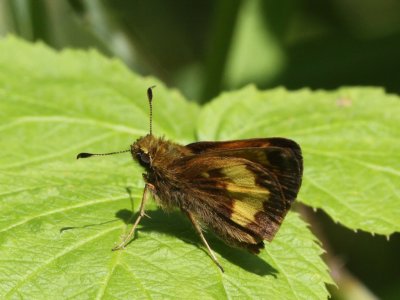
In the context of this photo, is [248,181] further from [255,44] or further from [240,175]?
[255,44]

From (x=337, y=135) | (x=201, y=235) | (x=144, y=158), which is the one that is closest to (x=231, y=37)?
(x=337, y=135)

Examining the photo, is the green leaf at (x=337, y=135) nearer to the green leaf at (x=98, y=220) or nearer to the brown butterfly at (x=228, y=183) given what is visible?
the green leaf at (x=98, y=220)

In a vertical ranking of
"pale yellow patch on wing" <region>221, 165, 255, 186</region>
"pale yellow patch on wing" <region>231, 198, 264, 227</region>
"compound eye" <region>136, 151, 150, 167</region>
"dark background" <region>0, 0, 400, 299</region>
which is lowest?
"dark background" <region>0, 0, 400, 299</region>

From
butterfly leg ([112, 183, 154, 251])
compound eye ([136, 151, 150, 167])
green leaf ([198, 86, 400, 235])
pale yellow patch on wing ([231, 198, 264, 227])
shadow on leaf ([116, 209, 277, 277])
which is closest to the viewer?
butterfly leg ([112, 183, 154, 251])

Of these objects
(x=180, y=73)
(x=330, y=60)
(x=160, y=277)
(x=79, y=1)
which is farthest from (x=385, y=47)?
(x=160, y=277)

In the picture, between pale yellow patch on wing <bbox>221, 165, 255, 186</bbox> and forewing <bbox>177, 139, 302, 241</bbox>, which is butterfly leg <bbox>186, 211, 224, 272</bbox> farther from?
pale yellow patch on wing <bbox>221, 165, 255, 186</bbox>

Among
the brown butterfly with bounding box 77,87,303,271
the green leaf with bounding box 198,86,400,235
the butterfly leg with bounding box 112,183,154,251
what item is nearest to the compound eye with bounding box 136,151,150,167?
the brown butterfly with bounding box 77,87,303,271
